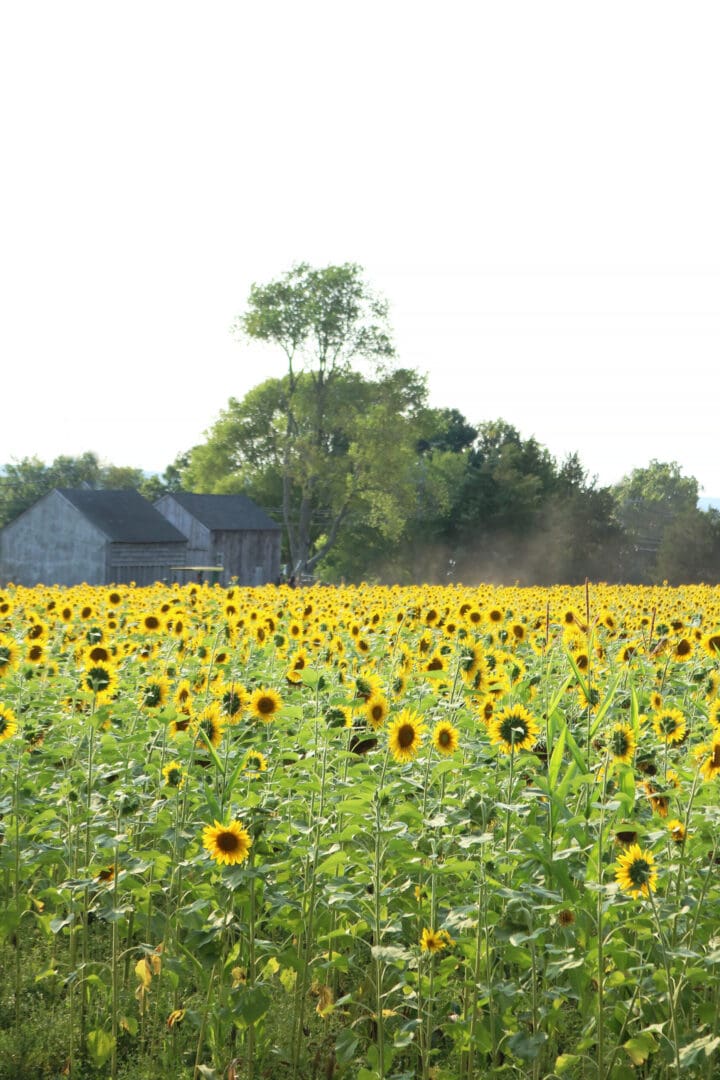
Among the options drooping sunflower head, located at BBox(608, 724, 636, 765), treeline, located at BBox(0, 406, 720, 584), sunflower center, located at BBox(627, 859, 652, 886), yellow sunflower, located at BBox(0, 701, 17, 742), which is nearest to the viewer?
sunflower center, located at BBox(627, 859, 652, 886)

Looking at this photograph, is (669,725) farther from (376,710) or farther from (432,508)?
(432,508)

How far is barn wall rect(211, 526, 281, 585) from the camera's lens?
4922 cm

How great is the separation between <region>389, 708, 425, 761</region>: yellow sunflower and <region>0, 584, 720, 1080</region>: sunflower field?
2 cm

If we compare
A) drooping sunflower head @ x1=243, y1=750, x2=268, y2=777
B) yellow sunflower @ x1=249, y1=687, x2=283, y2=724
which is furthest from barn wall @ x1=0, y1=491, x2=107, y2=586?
yellow sunflower @ x1=249, y1=687, x2=283, y2=724

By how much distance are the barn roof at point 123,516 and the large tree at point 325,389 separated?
6.97 m

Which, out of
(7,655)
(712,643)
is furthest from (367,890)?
(712,643)

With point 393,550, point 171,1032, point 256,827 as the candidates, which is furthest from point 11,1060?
point 393,550

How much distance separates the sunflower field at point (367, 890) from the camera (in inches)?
152

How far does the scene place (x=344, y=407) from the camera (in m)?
51.8

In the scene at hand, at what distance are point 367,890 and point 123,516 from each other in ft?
135

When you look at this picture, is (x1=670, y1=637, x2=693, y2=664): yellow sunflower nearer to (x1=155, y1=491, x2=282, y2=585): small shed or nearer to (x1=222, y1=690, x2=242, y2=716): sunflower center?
(x1=222, y1=690, x2=242, y2=716): sunflower center

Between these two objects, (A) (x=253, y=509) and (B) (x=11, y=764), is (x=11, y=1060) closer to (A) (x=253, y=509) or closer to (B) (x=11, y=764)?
(B) (x=11, y=764)

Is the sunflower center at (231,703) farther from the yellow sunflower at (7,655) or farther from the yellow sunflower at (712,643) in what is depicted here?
the yellow sunflower at (712,643)

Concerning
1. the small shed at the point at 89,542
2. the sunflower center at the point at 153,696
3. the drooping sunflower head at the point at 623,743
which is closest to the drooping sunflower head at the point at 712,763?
the drooping sunflower head at the point at 623,743
